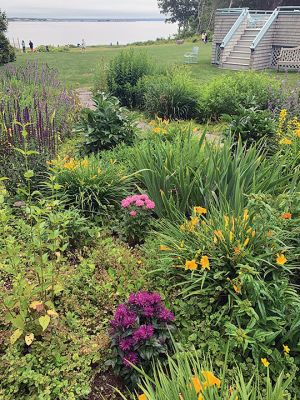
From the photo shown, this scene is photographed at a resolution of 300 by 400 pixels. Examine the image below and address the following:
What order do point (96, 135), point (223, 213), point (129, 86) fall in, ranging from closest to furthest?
point (223, 213), point (96, 135), point (129, 86)

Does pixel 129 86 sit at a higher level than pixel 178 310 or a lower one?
higher

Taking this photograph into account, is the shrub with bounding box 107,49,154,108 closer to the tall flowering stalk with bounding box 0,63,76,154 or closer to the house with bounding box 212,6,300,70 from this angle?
the tall flowering stalk with bounding box 0,63,76,154

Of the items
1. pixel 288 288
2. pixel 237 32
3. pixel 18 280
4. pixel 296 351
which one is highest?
pixel 237 32

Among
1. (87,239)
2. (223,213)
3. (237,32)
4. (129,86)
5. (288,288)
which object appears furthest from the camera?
(237,32)

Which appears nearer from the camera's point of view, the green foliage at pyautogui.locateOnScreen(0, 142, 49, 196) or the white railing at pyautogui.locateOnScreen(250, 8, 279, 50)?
the green foliage at pyautogui.locateOnScreen(0, 142, 49, 196)

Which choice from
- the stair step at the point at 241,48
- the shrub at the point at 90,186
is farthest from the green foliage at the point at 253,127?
the stair step at the point at 241,48

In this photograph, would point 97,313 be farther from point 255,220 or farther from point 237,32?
point 237,32

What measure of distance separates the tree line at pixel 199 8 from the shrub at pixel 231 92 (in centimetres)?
2414

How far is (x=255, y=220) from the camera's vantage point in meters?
2.51

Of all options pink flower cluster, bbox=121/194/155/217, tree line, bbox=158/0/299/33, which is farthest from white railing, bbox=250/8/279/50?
tree line, bbox=158/0/299/33

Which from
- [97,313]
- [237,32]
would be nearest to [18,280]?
[97,313]

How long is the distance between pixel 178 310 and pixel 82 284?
0.75 metres

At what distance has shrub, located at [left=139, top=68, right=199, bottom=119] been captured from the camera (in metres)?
7.24

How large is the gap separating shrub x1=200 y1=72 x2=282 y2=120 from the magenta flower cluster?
17.5ft
